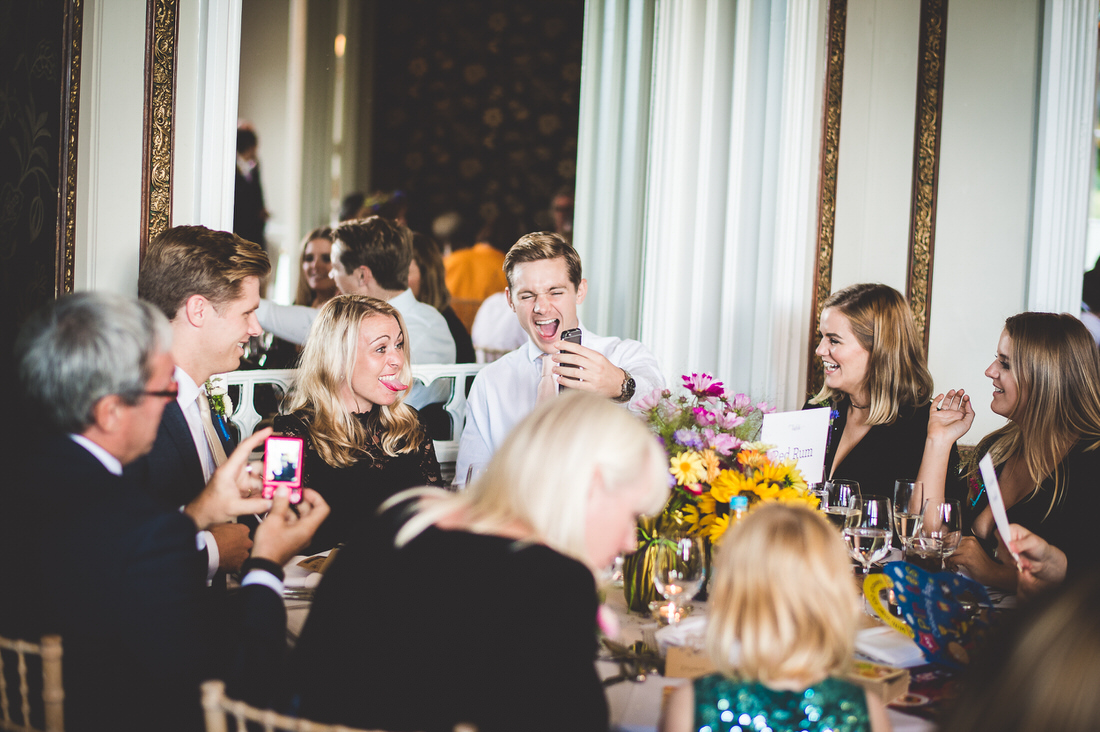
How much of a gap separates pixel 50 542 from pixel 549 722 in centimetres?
77

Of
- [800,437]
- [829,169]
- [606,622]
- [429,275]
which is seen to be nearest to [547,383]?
[800,437]

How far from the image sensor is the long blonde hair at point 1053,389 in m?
2.26

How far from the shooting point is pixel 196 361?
7.42 feet

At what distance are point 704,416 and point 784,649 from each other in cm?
71

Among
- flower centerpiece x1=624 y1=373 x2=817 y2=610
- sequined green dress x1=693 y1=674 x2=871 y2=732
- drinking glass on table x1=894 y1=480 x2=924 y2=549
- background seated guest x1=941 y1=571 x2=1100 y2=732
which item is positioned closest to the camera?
background seated guest x1=941 y1=571 x2=1100 y2=732

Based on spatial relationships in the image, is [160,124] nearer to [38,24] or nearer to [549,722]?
[38,24]

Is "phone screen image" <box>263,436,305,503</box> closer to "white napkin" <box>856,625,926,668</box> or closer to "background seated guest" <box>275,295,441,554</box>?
"background seated guest" <box>275,295,441,554</box>

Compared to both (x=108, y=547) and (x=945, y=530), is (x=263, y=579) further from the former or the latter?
(x=945, y=530)

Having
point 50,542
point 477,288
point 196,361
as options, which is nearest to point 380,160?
point 477,288

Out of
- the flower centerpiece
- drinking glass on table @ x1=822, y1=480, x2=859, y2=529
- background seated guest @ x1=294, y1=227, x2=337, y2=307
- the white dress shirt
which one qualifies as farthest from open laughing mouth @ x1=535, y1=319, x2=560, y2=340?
background seated guest @ x1=294, y1=227, x2=337, y2=307

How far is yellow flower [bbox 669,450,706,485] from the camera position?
1.74m

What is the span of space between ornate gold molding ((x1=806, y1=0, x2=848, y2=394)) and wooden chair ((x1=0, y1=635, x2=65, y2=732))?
2.92 meters

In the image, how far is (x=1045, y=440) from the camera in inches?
90.0

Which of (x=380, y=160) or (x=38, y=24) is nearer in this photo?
(x=38, y=24)
